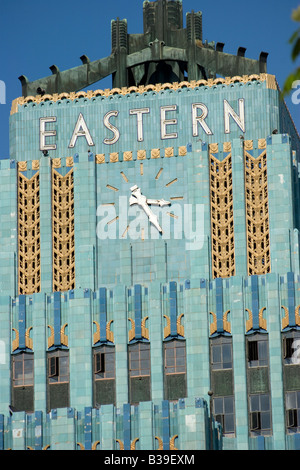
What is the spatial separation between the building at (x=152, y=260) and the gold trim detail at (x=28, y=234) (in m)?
0.14

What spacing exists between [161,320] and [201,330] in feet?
9.20

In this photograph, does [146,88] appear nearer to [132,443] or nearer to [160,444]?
[132,443]

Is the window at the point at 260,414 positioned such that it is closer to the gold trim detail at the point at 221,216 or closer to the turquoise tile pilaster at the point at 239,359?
the turquoise tile pilaster at the point at 239,359

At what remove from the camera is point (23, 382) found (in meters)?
66.2

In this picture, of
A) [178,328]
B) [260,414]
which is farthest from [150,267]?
[260,414]

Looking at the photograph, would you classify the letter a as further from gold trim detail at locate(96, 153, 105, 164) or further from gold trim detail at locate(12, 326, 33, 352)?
gold trim detail at locate(12, 326, 33, 352)

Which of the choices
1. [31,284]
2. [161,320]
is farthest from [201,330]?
[31,284]

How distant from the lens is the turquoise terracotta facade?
202ft

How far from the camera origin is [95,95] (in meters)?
73.8

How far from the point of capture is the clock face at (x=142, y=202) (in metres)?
69.1

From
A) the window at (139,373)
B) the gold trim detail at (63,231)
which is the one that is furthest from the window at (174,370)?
the gold trim detail at (63,231)

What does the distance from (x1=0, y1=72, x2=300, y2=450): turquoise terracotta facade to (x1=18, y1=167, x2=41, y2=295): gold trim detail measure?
0.52m

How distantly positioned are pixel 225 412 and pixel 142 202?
16.1m

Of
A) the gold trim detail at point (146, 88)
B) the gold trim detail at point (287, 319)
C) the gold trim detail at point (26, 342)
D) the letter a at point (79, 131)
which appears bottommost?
the gold trim detail at point (26, 342)
